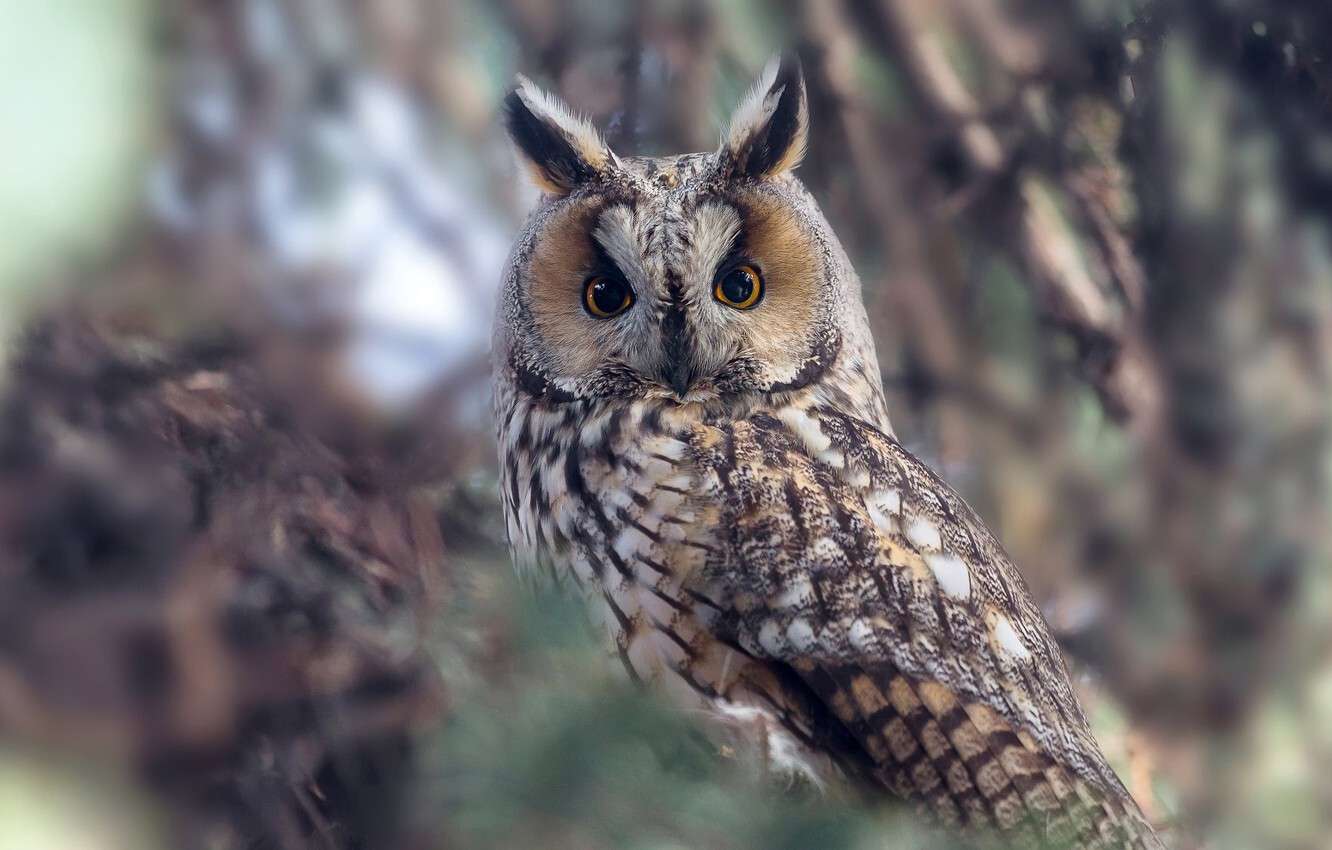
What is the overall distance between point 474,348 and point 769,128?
2.59ft

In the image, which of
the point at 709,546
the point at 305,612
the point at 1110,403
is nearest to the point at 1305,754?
the point at 1110,403

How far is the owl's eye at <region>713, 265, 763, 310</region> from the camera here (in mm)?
1483

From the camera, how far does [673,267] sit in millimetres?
Result: 1431

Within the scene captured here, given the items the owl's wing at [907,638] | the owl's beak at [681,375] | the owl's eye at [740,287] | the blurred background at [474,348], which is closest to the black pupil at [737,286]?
the owl's eye at [740,287]

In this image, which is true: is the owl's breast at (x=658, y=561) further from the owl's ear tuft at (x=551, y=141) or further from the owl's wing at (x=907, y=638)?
the owl's ear tuft at (x=551, y=141)

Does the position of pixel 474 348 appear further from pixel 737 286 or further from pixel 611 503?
pixel 611 503

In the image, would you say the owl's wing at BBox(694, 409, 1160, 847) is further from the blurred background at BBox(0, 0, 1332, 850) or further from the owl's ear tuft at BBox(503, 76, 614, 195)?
the owl's ear tuft at BBox(503, 76, 614, 195)

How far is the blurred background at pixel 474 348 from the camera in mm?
1817

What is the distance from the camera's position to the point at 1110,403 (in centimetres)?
270

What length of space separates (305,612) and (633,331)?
2.65 ft

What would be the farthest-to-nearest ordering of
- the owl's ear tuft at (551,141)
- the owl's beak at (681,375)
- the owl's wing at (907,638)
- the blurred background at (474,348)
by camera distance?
the blurred background at (474,348)
the owl's ear tuft at (551,141)
the owl's beak at (681,375)
the owl's wing at (907,638)

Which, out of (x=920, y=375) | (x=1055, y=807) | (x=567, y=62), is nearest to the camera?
(x=1055, y=807)

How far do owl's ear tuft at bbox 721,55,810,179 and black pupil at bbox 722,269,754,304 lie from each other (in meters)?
0.14

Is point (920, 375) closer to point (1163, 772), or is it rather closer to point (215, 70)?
point (1163, 772)
